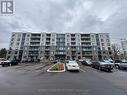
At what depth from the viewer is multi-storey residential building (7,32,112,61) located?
8788 cm

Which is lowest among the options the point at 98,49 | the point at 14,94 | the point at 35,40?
the point at 14,94

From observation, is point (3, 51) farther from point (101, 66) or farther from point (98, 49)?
point (101, 66)

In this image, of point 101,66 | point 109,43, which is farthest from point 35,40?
point 101,66

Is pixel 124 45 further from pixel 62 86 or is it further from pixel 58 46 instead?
pixel 62 86

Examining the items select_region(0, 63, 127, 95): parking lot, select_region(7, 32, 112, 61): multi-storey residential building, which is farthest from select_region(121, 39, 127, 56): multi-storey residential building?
select_region(0, 63, 127, 95): parking lot

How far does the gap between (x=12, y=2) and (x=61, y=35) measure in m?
74.8

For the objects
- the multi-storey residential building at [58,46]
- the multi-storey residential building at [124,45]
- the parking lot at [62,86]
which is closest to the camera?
the parking lot at [62,86]

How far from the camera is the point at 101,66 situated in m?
22.9

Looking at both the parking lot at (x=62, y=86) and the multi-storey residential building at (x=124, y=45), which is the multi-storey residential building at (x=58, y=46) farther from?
the parking lot at (x=62, y=86)

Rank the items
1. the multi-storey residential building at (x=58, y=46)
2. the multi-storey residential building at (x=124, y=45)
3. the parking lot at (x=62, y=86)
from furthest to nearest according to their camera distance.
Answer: the multi-storey residential building at (x=58, y=46) < the multi-storey residential building at (x=124, y=45) < the parking lot at (x=62, y=86)

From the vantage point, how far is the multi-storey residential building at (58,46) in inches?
3460

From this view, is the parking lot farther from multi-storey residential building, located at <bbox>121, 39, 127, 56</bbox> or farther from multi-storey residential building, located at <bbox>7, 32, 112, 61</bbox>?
multi-storey residential building, located at <bbox>7, 32, 112, 61</bbox>

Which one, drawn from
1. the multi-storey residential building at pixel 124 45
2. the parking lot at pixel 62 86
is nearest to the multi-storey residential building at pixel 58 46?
the multi-storey residential building at pixel 124 45

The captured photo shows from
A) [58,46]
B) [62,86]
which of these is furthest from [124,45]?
[62,86]
